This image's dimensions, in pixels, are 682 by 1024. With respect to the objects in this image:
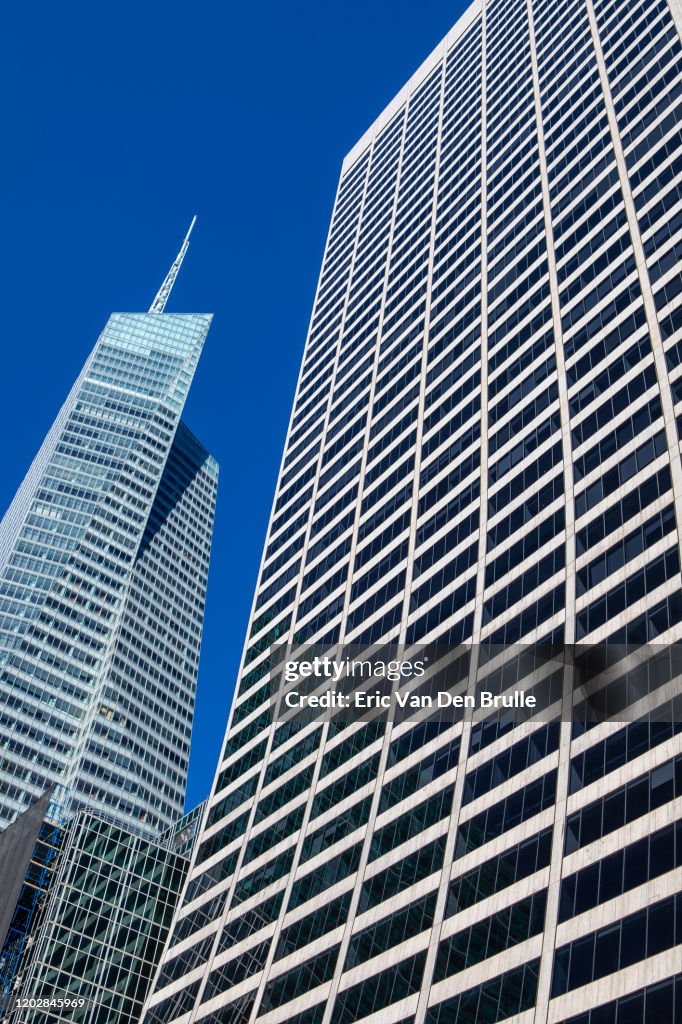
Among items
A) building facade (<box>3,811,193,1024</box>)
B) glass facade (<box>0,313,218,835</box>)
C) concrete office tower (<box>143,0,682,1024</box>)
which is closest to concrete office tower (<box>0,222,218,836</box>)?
glass facade (<box>0,313,218,835</box>)

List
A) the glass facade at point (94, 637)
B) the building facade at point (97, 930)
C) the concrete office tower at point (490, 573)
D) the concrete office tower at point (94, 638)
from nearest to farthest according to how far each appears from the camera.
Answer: the concrete office tower at point (490, 573), the building facade at point (97, 930), the concrete office tower at point (94, 638), the glass facade at point (94, 637)

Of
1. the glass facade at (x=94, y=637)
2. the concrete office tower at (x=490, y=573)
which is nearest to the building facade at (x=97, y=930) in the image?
the concrete office tower at (x=490, y=573)

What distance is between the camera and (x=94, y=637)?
564ft

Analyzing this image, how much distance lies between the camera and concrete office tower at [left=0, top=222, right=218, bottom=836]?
155 metres

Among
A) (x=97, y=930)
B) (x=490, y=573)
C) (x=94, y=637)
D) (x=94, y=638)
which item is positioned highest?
(x=94, y=637)

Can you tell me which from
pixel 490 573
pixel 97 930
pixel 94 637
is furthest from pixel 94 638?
pixel 490 573

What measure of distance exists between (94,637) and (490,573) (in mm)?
112658

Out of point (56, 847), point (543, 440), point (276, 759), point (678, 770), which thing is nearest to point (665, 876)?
point (678, 770)

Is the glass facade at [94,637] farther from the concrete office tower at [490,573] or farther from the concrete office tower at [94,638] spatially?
the concrete office tower at [490,573]

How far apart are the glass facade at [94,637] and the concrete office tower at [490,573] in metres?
65.8

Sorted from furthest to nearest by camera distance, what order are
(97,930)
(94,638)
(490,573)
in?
(94,638)
(97,930)
(490,573)

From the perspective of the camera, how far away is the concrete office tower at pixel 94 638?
15500 cm

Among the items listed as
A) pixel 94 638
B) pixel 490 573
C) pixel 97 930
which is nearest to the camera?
pixel 490 573

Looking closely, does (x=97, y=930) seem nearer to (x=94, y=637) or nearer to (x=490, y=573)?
(x=490, y=573)
